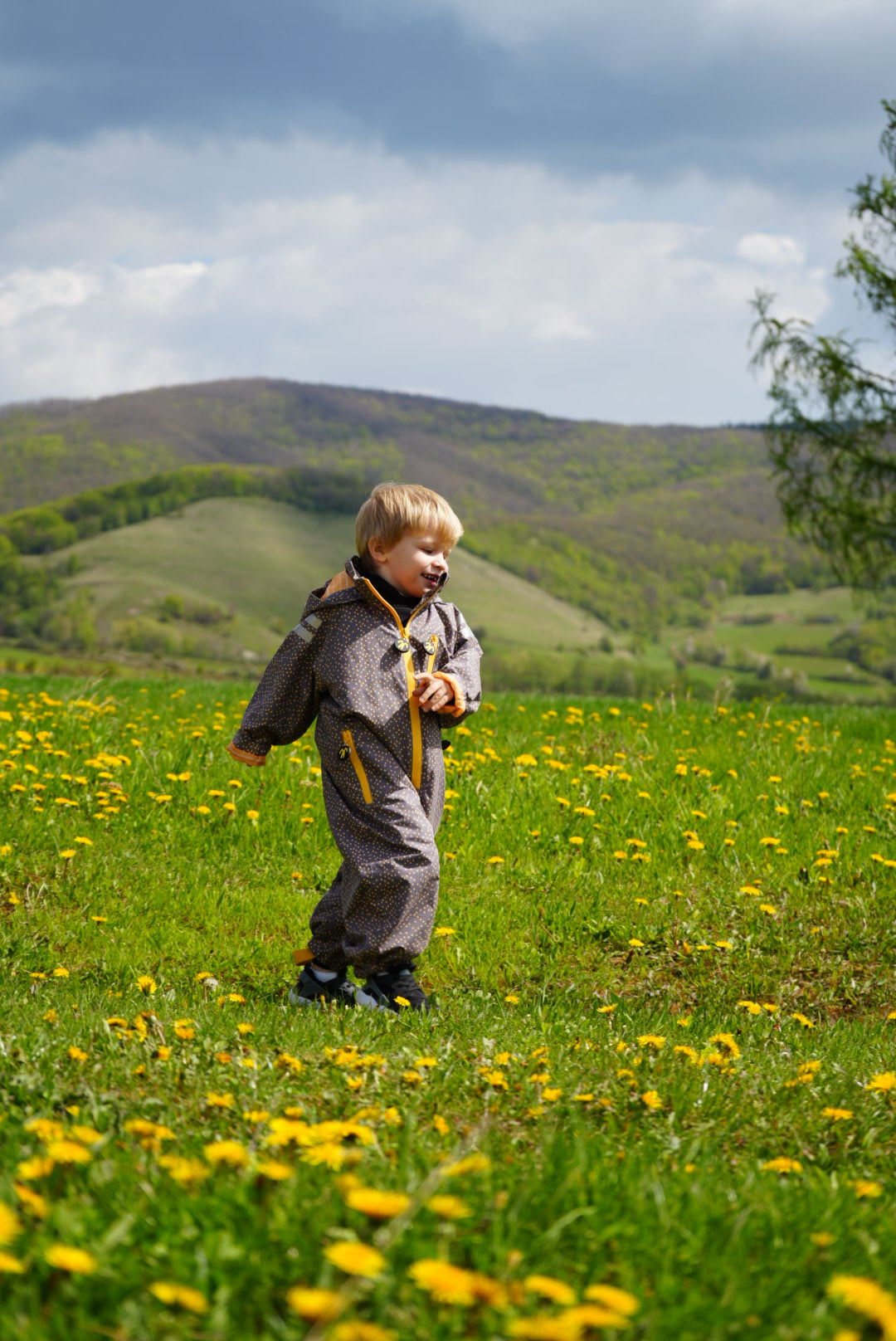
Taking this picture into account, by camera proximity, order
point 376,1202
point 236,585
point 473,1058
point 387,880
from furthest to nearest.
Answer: point 236,585, point 387,880, point 473,1058, point 376,1202

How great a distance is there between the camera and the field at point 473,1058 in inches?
61.3

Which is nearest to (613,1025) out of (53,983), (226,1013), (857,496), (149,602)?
(226,1013)

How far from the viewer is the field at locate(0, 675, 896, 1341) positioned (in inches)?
61.3

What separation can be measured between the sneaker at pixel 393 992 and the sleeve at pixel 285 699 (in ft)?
3.34

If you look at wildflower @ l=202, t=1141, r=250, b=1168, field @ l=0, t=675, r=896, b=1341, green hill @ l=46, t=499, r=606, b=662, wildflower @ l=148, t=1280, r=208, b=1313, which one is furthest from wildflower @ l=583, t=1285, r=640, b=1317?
green hill @ l=46, t=499, r=606, b=662

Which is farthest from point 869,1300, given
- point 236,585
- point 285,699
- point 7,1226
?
point 236,585

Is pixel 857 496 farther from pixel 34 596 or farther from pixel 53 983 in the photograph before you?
pixel 34 596

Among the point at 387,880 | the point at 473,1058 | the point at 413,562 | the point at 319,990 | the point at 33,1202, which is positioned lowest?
the point at 319,990

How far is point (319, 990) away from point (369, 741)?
3.59ft

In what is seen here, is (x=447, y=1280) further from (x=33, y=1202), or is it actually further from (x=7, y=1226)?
(x=33, y=1202)

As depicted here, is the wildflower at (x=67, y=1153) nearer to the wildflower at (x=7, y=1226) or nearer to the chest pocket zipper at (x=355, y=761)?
the wildflower at (x=7, y=1226)

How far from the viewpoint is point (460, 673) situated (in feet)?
13.9

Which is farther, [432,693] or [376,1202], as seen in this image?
[432,693]

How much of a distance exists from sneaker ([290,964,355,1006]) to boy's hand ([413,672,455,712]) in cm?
121
